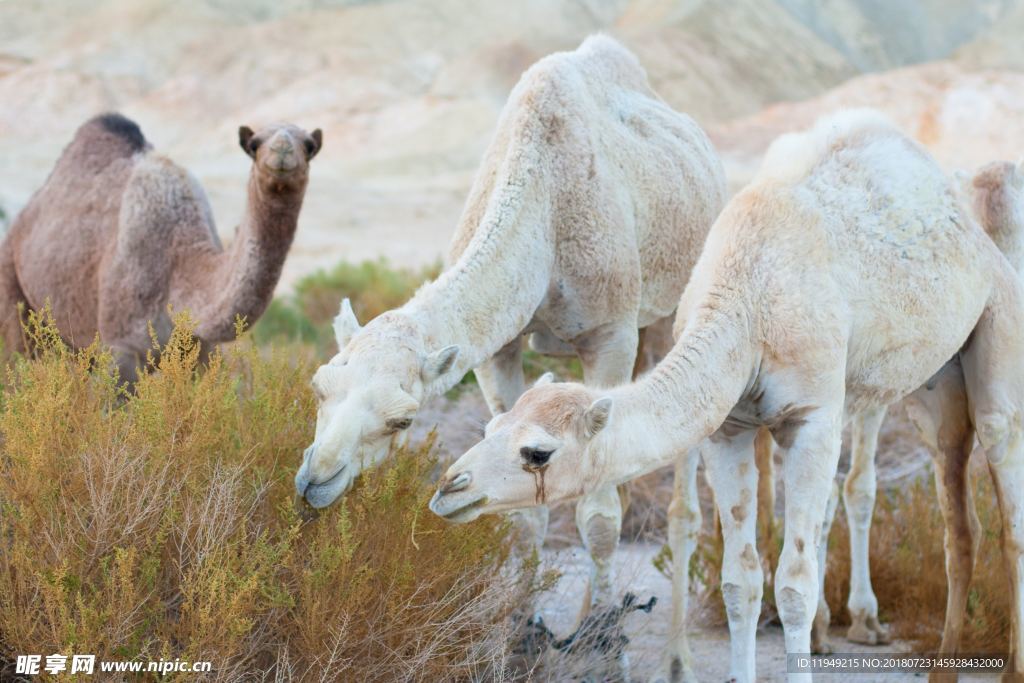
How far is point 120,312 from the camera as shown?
643 cm

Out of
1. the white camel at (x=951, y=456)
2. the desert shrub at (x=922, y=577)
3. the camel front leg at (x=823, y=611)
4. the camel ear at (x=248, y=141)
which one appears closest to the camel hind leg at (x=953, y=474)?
the white camel at (x=951, y=456)

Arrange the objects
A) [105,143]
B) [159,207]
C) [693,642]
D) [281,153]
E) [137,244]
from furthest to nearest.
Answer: [105,143] < [159,207] < [137,244] < [693,642] < [281,153]

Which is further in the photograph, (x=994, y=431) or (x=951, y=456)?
(x=951, y=456)

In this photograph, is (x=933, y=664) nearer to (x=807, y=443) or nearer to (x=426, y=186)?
(x=807, y=443)

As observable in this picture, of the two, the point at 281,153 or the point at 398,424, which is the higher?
the point at 281,153

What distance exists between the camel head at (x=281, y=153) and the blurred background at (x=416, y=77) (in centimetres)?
1369

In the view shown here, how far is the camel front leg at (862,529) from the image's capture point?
5.87m

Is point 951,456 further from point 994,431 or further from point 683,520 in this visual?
point 683,520

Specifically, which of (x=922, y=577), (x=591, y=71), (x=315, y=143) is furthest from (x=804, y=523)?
(x=315, y=143)

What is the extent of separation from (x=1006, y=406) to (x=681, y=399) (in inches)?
63.3

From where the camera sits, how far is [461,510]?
3592 mm

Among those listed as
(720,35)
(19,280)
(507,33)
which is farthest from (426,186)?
(19,280)

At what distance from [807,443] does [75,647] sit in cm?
228

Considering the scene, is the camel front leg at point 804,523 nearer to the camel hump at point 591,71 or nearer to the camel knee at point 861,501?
the camel knee at point 861,501
